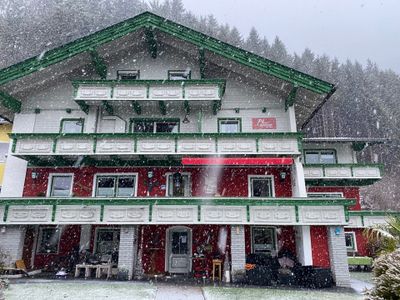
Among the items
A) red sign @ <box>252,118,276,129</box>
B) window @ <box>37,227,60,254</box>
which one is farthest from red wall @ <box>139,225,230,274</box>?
red sign @ <box>252,118,276,129</box>

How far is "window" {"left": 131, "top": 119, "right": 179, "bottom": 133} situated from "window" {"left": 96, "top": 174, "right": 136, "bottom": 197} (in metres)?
3.10

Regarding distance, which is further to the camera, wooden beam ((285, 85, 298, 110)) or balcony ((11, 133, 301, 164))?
wooden beam ((285, 85, 298, 110))

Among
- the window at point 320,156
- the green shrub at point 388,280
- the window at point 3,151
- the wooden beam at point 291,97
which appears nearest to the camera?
the green shrub at point 388,280

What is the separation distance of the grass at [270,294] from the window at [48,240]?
32.2 ft

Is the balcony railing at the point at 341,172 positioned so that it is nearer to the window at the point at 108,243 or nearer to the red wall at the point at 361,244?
the red wall at the point at 361,244

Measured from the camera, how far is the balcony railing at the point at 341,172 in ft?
80.1

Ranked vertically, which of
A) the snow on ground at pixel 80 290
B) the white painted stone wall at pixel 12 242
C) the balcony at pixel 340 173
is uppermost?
the balcony at pixel 340 173

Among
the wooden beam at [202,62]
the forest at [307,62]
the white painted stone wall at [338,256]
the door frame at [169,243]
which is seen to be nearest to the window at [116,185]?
the door frame at [169,243]

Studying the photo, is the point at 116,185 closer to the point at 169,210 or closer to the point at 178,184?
the point at 178,184

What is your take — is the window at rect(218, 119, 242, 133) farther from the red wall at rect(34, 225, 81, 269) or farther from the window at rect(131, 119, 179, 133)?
the red wall at rect(34, 225, 81, 269)

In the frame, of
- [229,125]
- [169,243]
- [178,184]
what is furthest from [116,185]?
[229,125]

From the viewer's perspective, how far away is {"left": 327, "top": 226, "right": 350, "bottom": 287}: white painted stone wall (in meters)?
14.9

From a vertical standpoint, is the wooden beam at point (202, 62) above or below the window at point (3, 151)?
above

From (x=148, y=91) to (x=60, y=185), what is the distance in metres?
7.50
